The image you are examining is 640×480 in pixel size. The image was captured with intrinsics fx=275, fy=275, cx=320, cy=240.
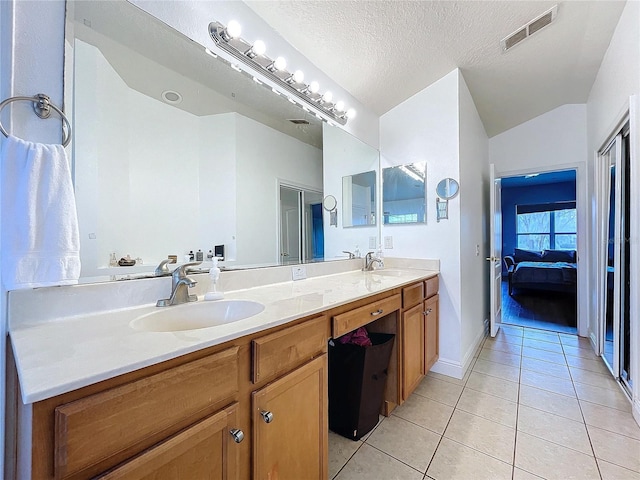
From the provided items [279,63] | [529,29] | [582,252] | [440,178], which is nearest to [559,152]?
[582,252]

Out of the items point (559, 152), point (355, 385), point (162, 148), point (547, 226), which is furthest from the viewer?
point (547, 226)

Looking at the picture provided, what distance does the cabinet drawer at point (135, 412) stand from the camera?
520mm

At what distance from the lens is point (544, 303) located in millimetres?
4816

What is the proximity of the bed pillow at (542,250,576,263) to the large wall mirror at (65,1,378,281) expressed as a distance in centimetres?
716

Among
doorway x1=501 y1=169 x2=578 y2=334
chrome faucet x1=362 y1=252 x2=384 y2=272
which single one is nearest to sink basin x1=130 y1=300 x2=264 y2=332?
chrome faucet x1=362 y1=252 x2=384 y2=272

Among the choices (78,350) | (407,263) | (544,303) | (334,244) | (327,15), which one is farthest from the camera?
(544,303)

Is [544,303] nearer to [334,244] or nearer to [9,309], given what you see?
[334,244]

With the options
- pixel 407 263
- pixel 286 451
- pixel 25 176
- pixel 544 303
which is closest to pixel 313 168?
pixel 407 263

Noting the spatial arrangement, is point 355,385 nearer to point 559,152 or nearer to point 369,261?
point 369,261

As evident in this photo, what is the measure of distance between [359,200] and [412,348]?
135cm

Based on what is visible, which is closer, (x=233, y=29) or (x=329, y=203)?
(x=233, y=29)

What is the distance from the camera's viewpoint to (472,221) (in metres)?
2.72

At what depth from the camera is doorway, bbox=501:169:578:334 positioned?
4715mm

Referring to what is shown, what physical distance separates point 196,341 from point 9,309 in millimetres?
605
